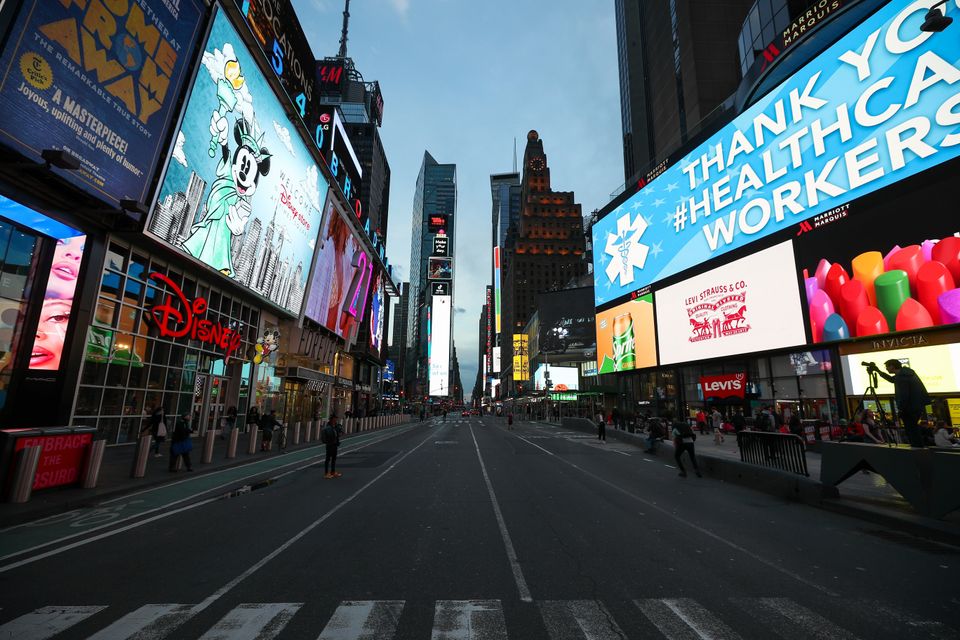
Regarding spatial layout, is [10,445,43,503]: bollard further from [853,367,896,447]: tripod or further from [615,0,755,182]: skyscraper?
[615,0,755,182]: skyscraper

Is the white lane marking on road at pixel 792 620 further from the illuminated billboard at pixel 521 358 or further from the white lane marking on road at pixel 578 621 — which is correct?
the illuminated billboard at pixel 521 358

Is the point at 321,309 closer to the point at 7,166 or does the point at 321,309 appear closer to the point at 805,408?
the point at 7,166

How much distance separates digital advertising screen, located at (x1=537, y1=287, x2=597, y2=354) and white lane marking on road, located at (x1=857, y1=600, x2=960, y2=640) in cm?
8108

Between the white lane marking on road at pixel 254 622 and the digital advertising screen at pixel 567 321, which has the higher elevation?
the digital advertising screen at pixel 567 321

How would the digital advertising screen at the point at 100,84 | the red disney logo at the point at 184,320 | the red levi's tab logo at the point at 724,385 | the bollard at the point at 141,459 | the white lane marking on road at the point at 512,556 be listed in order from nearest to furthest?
the white lane marking on road at the point at 512,556 → the digital advertising screen at the point at 100,84 → the bollard at the point at 141,459 → the red disney logo at the point at 184,320 → the red levi's tab logo at the point at 724,385

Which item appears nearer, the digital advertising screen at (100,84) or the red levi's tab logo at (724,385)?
the digital advertising screen at (100,84)

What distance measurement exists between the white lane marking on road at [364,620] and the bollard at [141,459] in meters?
11.1

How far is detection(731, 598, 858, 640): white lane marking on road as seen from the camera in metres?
3.84

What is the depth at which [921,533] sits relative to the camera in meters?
7.08

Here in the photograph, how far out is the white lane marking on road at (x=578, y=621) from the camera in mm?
3793

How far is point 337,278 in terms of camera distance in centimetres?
4022

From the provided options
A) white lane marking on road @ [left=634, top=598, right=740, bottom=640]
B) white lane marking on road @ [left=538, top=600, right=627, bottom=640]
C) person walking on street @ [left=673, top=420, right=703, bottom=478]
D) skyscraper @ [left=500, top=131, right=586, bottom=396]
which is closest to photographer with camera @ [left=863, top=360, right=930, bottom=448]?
person walking on street @ [left=673, top=420, right=703, bottom=478]

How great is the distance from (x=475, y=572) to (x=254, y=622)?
2.50 m

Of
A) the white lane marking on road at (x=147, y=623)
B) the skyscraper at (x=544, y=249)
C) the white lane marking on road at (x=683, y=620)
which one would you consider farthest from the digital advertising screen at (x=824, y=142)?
the skyscraper at (x=544, y=249)
